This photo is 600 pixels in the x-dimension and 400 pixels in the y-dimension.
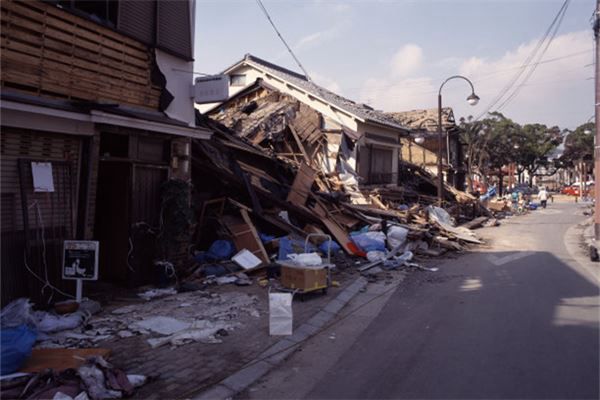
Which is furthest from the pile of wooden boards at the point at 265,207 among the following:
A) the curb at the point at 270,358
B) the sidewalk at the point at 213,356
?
the sidewalk at the point at 213,356

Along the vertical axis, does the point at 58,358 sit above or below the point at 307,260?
below

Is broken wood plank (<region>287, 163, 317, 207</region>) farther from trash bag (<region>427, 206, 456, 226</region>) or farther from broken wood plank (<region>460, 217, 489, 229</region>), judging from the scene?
broken wood plank (<region>460, 217, 489, 229</region>)

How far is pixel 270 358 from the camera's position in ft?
18.7

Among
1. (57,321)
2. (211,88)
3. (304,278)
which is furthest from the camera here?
(211,88)

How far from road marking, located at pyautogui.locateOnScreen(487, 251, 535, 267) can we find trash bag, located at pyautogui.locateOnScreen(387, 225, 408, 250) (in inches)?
100

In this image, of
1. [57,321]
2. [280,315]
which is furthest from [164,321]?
[280,315]

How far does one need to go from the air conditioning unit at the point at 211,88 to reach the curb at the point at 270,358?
15.6 ft

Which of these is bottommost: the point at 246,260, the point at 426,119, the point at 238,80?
the point at 246,260

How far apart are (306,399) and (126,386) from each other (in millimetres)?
1753

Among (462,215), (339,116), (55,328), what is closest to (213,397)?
(55,328)

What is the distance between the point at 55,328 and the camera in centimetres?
614

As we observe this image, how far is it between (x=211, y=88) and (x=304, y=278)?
4.43 m

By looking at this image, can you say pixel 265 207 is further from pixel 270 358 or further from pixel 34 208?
pixel 270 358

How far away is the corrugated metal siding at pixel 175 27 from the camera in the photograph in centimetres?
902
